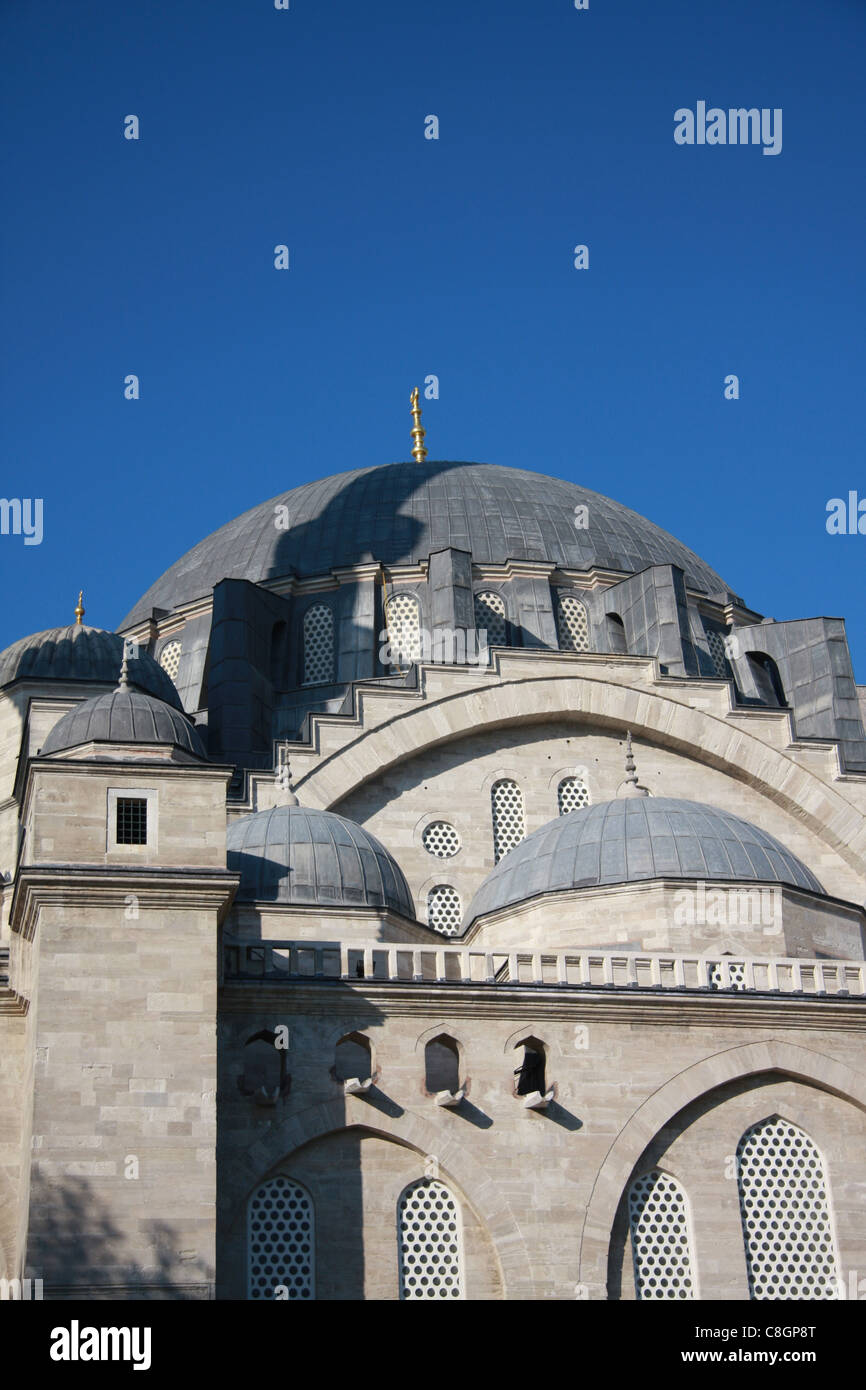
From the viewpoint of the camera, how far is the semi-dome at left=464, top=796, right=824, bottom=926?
2358cm

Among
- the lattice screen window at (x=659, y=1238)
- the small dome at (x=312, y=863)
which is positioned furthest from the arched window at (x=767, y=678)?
the lattice screen window at (x=659, y=1238)

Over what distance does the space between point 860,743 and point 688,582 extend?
17.5 feet

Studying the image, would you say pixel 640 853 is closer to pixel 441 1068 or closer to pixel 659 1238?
pixel 441 1068

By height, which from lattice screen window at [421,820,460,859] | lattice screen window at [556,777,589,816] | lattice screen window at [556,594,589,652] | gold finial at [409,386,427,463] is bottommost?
lattice screen window at [421,820,460,859]

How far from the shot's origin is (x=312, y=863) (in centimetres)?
2380

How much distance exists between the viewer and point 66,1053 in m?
18.1

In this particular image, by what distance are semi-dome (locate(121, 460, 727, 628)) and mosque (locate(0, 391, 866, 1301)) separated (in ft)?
17.9

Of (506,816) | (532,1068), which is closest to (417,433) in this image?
(506,816)

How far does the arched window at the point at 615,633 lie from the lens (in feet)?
107

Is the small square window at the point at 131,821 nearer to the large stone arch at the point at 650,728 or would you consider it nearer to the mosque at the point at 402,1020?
the mosque at the point at 402,1020

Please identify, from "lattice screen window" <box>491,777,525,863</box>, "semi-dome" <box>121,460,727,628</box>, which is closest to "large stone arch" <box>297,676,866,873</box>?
"lattice screen window" <box>491,777,525,863</box>

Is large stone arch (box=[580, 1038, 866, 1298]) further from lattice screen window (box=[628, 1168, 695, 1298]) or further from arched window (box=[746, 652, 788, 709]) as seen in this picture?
arched window (box=[746, 652, 788, 709])
